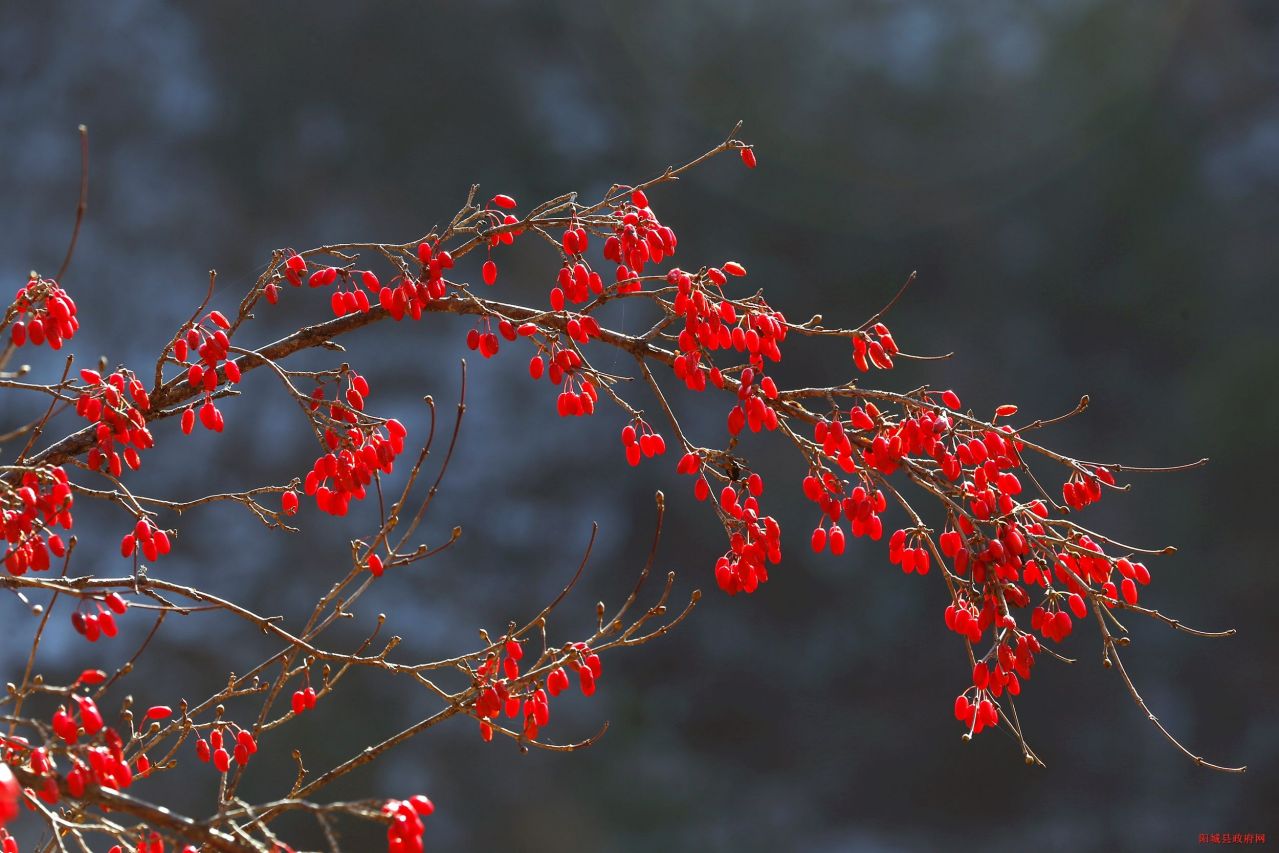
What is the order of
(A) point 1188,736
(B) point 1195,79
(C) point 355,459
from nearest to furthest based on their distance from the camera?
(C) point 355,459
(A) point 1188,736
(B) point 1195,79

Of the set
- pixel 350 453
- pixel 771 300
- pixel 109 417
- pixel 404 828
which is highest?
pixel 771 300

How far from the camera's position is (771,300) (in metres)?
6.31

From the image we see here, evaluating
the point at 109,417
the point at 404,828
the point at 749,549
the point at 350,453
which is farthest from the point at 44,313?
the point at 749,549

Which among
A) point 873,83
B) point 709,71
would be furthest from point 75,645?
point 873,83

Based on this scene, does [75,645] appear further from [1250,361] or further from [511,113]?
[1250,361]

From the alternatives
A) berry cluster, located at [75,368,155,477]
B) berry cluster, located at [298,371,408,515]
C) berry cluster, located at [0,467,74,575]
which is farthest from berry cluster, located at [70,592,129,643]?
berry cluster, located at [298,371,408,515]

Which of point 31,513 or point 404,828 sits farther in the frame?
point 31,513

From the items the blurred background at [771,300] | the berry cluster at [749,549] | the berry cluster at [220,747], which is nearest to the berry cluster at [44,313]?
the berry cluster at [220,747]

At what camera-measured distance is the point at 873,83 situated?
21.6 feet

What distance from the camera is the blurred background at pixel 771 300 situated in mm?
5750

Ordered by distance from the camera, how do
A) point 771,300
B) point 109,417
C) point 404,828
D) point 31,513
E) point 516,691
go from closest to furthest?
point 404,828 < point 31,513 < point 109,417 < point 516,691 < point 771,300

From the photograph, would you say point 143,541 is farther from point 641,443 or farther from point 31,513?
point 641,443

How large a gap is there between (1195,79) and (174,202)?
18.8 feet

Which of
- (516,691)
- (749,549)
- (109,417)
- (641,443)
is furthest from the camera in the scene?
(641,443)
